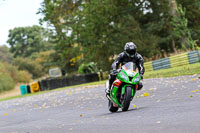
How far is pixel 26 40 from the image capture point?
367 feet

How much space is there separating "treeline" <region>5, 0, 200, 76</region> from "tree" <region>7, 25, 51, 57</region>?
5592cm

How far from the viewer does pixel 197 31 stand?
4491 cm

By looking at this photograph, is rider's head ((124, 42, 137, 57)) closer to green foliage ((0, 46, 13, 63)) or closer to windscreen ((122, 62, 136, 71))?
windscreen ((122, 62, 136, 71))

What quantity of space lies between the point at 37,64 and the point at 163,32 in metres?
51.3

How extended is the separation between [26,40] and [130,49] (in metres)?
104

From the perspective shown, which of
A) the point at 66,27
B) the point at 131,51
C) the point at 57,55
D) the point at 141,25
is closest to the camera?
the point at 131,51

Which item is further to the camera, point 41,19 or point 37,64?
A: point 37,64

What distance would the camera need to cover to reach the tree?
352ft

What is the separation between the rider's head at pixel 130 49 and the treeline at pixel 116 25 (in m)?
27.1

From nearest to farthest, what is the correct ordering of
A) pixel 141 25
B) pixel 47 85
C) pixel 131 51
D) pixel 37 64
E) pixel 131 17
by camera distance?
pixel 131 51 < pixel 47 85 < pixel 131 17 < pixel 141 25 < pixel 37 64

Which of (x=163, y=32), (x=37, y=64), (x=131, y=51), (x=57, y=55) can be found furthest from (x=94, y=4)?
(x=37, y=64)

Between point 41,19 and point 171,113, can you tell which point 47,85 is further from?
point 171,113

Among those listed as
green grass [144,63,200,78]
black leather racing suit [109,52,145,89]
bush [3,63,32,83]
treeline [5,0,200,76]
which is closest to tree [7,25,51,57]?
bush [3,63,32,83]

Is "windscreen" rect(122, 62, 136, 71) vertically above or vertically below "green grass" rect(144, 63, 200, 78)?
above
